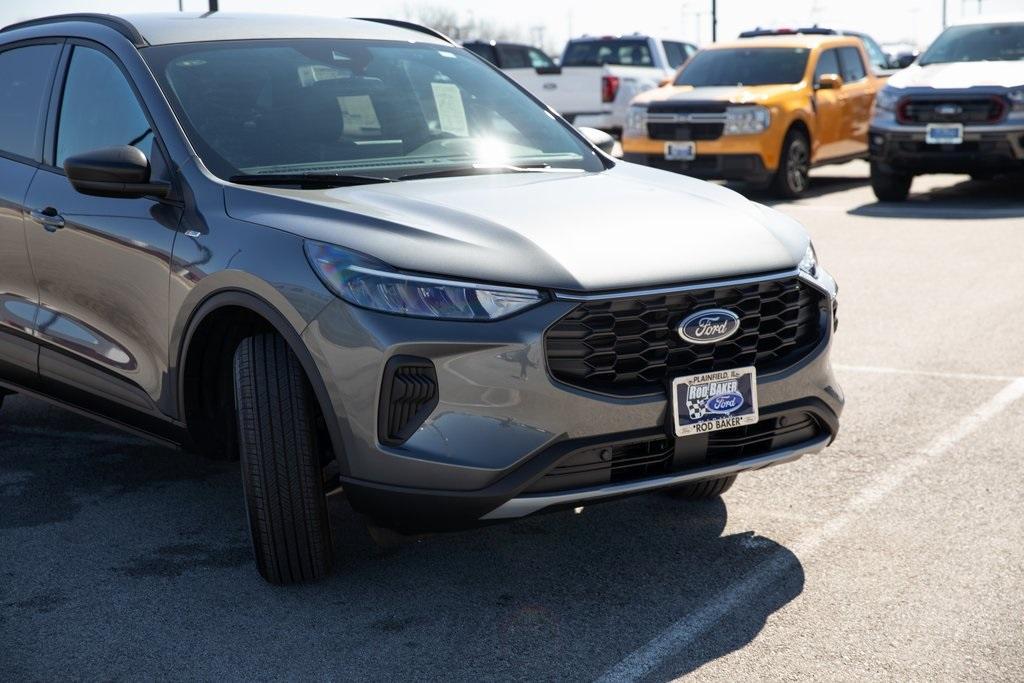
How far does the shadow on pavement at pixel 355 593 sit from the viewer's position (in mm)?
3684

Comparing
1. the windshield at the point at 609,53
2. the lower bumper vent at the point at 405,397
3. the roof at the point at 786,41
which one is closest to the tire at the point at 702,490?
the lower bumper vent at the point at 405,397

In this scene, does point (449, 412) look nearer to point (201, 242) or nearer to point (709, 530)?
point (201, 242)

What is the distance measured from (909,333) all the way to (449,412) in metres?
4.74

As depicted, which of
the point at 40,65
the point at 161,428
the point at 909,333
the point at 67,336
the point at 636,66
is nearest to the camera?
the point at 161,428

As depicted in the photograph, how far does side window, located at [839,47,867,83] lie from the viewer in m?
16.1

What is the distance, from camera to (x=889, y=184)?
1410cm

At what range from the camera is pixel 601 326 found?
376 centimetres

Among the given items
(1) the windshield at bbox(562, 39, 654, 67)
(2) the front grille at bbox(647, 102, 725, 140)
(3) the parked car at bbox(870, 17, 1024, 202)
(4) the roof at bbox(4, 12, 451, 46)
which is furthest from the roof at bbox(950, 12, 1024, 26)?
(4) the roof at bbox(4, 12, 451, 46)

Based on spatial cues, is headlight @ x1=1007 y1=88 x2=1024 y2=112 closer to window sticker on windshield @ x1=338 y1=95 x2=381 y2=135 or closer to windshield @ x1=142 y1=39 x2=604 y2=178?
windshield @ x1=142 y1=39 x2=604 y2=178

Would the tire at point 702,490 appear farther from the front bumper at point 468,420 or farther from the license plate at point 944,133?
the license plate at point 944,133

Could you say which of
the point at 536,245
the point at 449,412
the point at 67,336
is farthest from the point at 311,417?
the point at 67,336

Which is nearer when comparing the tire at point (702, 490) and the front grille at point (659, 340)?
the front grille at point (659, 340)

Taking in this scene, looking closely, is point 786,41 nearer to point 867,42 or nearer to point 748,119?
point 748,119

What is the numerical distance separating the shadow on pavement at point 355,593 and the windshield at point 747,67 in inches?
433
